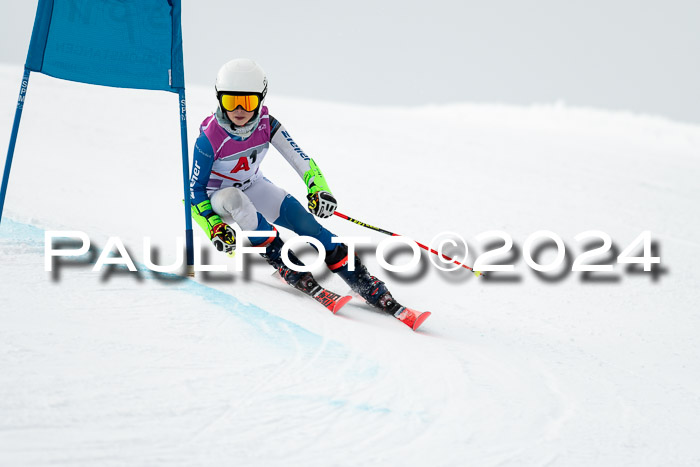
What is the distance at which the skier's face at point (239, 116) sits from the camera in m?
3.42

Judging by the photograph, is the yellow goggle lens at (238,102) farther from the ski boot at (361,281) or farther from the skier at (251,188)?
the ski boot at (361,281)

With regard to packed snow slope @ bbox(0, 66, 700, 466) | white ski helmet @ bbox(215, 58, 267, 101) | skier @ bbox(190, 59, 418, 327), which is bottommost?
packed snow slope @ bbox(0, 66, 700, 466)

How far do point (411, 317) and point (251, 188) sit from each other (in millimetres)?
1214

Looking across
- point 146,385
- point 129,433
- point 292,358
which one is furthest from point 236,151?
point 129,433

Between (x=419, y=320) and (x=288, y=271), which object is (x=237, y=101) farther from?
(x=419, y=320)

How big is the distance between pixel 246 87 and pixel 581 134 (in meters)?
9.47

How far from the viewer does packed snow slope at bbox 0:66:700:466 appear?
2.06 m

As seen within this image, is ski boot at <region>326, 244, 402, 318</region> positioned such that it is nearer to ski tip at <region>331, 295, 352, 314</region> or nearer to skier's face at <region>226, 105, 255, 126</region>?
ski tip at <region>331, 295, 352, 314</region>

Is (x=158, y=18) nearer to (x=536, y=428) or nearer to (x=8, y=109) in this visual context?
(x=536, y=428)

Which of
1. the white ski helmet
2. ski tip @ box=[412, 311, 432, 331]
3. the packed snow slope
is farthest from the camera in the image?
ski tip @ box=[412, 311, 432, 331]

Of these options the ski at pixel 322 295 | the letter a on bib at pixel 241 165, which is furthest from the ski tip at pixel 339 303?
the letter a on bib at pixel 241 165

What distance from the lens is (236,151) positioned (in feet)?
11.8

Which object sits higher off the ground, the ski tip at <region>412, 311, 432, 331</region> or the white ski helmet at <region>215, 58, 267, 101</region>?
the white ski helmet at <region>215, 58, 267, 101</region>

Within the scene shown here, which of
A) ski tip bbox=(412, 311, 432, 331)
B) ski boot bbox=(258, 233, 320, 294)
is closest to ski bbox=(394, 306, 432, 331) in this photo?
ski tip bbox=(412, 311, 432, 331)
